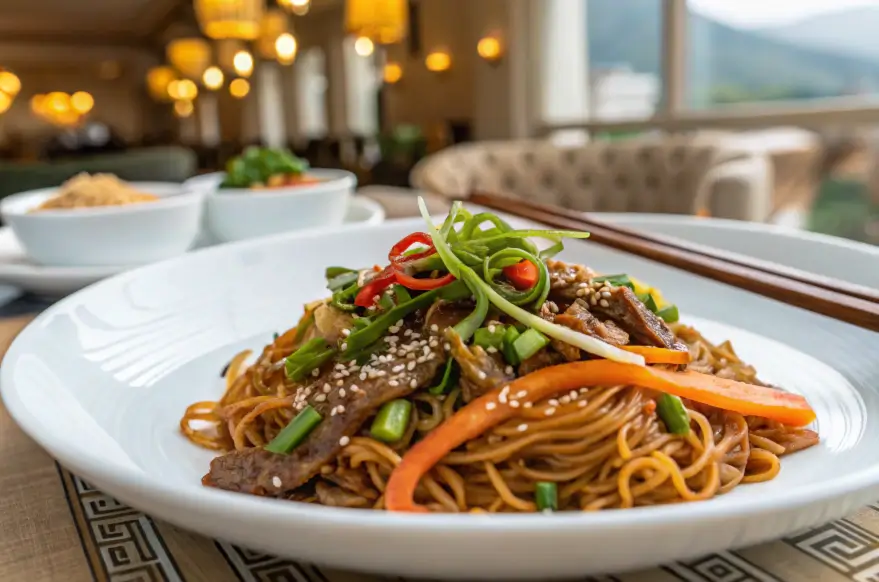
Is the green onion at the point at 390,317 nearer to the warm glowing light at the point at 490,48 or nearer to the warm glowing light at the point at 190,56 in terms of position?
the warm glowing light at the point at 490,48

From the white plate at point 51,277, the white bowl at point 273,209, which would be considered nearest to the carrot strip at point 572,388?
the white plate at point 51,277

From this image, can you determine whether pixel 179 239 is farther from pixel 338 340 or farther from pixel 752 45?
pixel 752 45

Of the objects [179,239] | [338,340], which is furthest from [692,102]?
[338,340]

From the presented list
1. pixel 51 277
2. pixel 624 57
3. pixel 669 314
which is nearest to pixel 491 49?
pixel 624 57

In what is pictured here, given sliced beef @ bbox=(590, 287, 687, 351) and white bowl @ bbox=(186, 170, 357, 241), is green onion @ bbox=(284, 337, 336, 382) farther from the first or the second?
white bowl @ bbox=(186, 170, 357, 241)

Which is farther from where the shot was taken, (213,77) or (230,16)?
(213,77)

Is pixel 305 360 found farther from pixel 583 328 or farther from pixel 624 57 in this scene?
pixel 624 57
